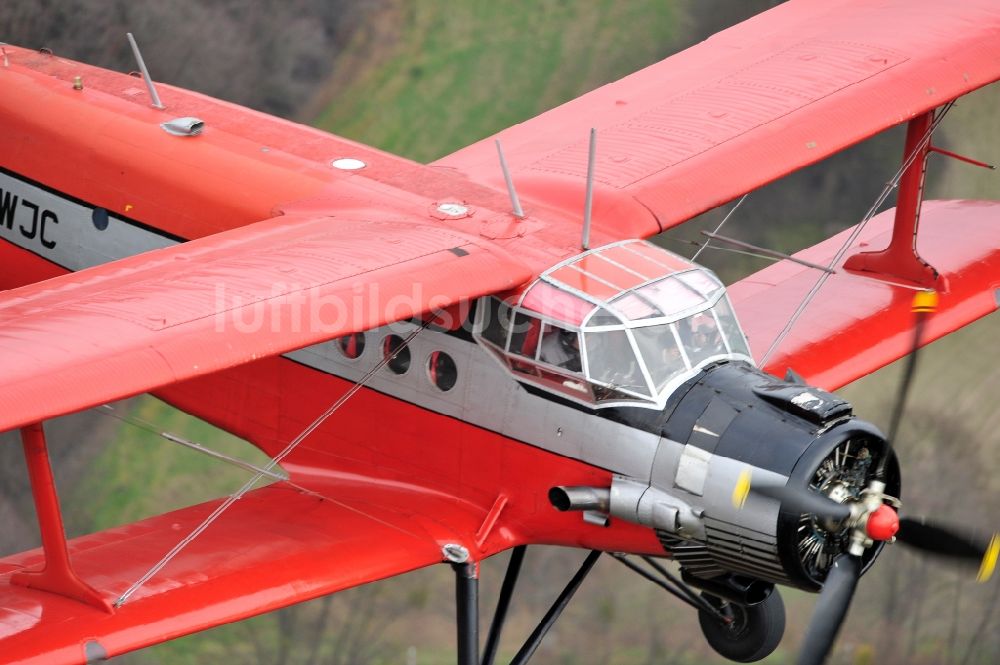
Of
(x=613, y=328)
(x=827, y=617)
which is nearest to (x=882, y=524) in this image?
(x=827, y=617)

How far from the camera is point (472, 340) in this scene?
42.8 ft

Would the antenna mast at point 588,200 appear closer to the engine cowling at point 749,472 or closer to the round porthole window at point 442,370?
the round porthole window at point 442,370

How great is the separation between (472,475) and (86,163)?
5.41 m

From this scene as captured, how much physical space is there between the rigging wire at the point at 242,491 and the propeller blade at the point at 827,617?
3.82 m

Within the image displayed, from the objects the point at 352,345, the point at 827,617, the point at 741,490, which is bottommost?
the point at 827,617

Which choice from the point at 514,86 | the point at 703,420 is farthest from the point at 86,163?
the point at 514,86

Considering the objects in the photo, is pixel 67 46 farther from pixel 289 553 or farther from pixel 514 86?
pixel 289 553

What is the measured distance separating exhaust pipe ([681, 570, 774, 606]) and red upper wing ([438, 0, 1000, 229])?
313cm

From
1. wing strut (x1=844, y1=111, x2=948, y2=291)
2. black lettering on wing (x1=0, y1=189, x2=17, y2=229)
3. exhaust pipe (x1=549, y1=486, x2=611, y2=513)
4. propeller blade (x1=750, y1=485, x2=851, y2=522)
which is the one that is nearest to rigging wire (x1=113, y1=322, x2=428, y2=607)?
exhaust pipe (x1=549, y1=486, x2=611, y2=513)

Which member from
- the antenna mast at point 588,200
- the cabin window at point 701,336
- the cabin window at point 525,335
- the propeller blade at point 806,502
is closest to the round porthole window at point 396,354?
the cabin window at point 525,335

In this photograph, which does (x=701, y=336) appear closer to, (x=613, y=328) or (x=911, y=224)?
(x=613, y=328)

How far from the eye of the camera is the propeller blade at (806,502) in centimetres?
1141

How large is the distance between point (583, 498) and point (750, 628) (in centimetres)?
277

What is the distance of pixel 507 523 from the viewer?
13.2m
